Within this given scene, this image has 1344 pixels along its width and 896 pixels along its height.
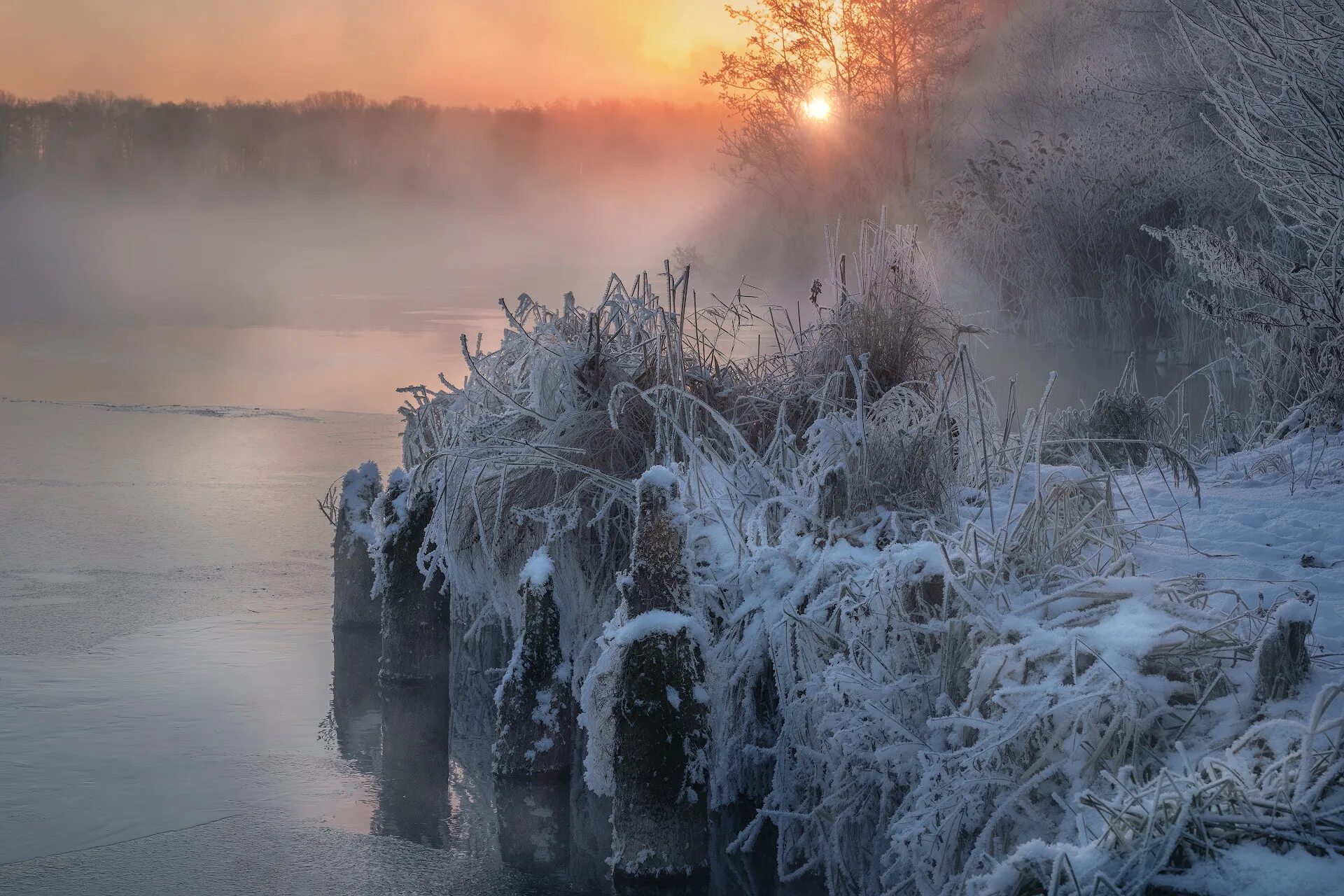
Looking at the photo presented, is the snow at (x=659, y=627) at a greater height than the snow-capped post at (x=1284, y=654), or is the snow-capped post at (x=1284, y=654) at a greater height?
the snow-capped post at (x=1284, y=654)

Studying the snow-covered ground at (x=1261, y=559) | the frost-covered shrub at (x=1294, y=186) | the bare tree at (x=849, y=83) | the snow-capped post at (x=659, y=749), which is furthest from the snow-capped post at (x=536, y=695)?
the bare tree at (x=849, y=83)

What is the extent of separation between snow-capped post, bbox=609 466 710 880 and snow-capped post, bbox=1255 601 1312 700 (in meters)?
1.71

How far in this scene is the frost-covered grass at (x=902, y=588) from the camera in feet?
9.62

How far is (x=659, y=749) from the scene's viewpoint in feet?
13.2

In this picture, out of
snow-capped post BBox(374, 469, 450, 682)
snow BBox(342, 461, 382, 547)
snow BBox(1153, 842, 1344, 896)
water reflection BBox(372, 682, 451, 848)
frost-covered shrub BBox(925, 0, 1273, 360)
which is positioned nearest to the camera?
snow BBox(1153, 842, 1344, 896)

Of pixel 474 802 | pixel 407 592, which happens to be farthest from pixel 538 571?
pixel 407 592

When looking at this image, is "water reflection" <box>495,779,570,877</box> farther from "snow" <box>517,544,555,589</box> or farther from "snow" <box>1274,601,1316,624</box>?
"snow" <box>1274,601,1316,624</box>

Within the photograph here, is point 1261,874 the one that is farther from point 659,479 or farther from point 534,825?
point 534,825

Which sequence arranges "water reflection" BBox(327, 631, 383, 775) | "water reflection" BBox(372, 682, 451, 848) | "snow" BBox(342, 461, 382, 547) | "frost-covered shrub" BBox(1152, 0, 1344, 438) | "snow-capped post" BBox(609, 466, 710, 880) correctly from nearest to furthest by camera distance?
"snow-capped post" BBox(609, 466, 710, 880) < "water reflection" BBox(372, 682, 451, 848) < "water reflection" BBox(327, 631, 383, 775) < "snow" BBox(342, 461, 382, 547) < "frost-covered shrub" BBox(1152, 0, 1344, 438)

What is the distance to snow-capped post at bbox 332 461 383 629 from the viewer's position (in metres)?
6.72

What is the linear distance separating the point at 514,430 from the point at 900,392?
1858 millimetres

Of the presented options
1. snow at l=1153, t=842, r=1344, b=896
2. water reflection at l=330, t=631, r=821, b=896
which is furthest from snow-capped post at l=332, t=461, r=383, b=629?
snow at l=1153, t=842, r=1344, b=896

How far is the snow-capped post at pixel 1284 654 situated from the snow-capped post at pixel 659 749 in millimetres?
1711

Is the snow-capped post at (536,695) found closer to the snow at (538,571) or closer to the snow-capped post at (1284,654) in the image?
the snow at (538,571)
